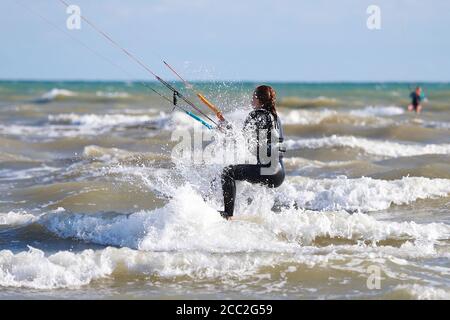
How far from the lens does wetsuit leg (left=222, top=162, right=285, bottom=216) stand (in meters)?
9.54

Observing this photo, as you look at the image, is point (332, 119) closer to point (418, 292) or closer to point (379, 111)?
point (379, 111)

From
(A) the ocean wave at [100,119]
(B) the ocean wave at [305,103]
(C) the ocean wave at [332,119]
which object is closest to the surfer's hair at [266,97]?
(C) the ocean wave at [332,119]

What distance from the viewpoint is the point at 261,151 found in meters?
9.56

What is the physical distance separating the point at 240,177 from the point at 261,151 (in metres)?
0.42

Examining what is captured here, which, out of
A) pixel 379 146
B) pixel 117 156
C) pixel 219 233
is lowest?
pixel 219 233

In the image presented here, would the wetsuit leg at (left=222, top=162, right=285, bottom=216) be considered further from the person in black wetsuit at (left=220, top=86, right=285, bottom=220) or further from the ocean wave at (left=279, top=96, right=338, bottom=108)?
the ocean wave at (left=279, top=96, right=338, bottom=108)

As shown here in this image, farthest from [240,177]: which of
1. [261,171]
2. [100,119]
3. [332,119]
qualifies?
[100,119]

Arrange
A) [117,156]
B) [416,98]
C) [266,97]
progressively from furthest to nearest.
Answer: [416,98]
[117,156]
[266,97]

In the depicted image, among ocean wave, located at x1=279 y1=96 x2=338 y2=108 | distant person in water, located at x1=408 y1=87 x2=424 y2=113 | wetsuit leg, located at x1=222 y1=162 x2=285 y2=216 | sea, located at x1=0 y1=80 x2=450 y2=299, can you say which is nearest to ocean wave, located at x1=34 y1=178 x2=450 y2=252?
sea, located at x1=0 y1=80 x2=450 y2=299

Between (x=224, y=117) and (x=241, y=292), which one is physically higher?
(x=224, y=117)
